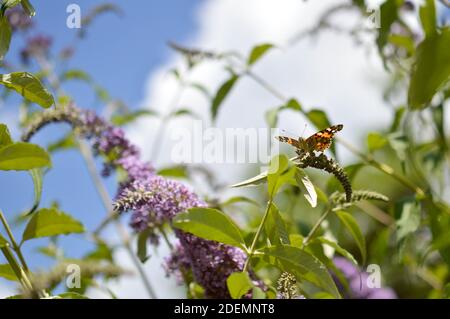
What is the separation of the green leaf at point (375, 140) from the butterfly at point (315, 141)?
19.0 inches

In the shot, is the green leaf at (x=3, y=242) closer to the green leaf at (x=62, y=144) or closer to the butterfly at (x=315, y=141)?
the butterfly at (x=315, y=141)

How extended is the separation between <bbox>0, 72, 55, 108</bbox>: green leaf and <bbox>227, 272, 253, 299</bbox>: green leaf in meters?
0.34

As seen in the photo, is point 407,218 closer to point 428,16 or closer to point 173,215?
point 428,16

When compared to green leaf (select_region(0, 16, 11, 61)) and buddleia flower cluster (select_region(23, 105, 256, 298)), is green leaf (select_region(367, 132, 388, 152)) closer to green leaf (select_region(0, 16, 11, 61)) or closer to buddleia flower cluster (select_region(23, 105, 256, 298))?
buddleia flower cluster (select_region(23, 105, 256, 298))

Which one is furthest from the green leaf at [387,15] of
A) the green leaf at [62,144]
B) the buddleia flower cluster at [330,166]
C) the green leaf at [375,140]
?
the green leaf at [62,144]

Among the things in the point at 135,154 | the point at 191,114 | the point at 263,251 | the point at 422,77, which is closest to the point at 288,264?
the point at 263,251

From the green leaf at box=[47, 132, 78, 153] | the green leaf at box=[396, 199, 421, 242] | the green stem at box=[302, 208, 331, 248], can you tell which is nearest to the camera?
the green stem at box=[302, 208, 331, 248]

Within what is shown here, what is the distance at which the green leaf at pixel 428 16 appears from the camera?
102 centimetres

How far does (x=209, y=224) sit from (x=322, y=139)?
189mm

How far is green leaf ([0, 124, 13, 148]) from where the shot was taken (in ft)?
2.72

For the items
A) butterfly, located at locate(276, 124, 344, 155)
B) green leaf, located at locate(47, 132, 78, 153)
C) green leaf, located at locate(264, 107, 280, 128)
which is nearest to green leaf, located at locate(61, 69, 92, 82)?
green leaf, located at locate(47, 132, 78, 153)

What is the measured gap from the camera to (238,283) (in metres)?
0.76

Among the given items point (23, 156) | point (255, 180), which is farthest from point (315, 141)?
point (23, 156)
